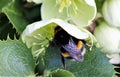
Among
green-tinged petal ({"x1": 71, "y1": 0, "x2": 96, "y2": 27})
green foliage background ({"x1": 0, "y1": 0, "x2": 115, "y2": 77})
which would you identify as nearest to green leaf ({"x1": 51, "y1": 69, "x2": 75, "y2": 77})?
green foliage background ({"x1": 0, "y1": 0, "x2": 115, "y2": 77})

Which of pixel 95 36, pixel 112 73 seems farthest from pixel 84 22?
pixel 112 73

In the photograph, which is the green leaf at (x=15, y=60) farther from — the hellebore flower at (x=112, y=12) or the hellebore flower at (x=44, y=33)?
the hellebore flower at (x=112, y=12)

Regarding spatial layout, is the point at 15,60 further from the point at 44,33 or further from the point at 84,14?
the point at 84,14

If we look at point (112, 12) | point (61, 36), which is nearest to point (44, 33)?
point (61, 36)

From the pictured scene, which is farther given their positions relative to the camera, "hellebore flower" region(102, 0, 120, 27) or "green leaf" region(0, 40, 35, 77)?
"hellebore flower" region(102, 0, 120, 27)

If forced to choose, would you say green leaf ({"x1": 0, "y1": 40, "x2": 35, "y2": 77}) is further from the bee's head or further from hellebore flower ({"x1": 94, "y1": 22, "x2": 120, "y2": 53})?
hellebore flower ({"x1": 94, "y1": 22, "x2": 120, "y2": 53})

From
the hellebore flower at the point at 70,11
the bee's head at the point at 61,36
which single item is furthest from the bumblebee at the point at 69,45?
the hellebore flower at the point at 70,11

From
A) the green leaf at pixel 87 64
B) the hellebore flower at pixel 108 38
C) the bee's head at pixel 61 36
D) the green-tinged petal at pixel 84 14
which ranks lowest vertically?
the green leaf at pixel 87 64
